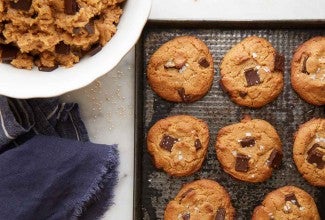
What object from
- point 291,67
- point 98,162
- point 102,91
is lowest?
point 98,162

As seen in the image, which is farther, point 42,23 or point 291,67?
point 291,67

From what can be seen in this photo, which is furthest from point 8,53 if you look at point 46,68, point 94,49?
point 94,49

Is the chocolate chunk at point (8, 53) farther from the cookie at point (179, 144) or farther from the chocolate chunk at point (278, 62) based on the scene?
the chocolate chunk at point (278, 62)

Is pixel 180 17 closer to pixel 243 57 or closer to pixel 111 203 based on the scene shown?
pixel 243 57

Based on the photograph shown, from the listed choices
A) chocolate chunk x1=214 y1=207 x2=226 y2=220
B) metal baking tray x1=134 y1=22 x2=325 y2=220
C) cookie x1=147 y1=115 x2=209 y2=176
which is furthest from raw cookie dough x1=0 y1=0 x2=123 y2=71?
chocolate chunk x1=214 y1=207 x2=226 y2=220

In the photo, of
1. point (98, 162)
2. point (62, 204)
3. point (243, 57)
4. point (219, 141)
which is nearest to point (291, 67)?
point (243, 57)

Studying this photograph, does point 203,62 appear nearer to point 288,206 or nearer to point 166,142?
point 166,142

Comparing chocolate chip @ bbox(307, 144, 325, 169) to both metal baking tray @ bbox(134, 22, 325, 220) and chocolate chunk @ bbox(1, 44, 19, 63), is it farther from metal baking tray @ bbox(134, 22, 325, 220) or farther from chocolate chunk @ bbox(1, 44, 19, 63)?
chocolate chunk @ bbox(1, 44, 19, 63)
